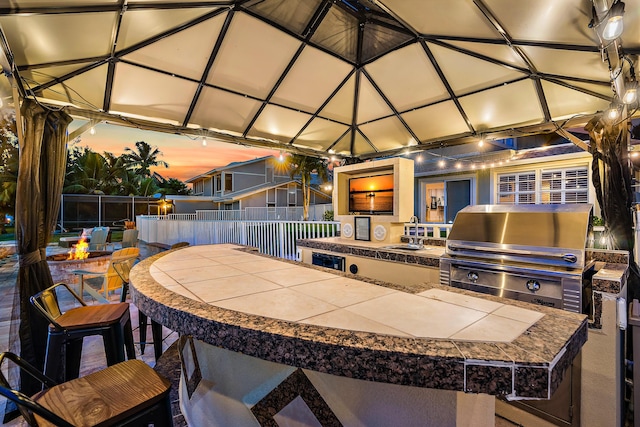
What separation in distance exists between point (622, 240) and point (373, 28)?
3.95 m

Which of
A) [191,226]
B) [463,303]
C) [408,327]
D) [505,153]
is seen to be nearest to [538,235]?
[463,303]

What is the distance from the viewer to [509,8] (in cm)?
256

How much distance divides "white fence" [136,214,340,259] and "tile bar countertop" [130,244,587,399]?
4.54 metres

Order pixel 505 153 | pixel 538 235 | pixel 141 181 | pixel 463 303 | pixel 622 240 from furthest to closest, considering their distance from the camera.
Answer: pixel 141 181 → pixel 505 153 → pixel 622 240 → pixel 538 235 → pixel 463 303

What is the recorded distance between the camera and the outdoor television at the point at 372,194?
378 cm

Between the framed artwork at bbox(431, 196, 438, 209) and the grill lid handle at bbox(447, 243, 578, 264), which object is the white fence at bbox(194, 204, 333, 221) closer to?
the framed artwork at bbox(431, 196, 438, 209)

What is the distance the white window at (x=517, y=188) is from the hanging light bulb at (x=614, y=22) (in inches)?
297

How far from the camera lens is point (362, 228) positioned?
3947mm

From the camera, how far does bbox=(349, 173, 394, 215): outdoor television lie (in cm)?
378

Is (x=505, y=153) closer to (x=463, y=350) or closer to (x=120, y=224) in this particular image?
(x=463, y=350)

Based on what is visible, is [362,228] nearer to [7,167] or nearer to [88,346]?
[88,346]

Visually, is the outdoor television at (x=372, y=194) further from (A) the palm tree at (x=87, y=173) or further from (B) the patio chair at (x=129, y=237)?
(A) the palm tree at (x=87, y=173)

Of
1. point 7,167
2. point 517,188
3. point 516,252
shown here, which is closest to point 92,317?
point 516,252

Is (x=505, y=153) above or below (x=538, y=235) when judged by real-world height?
above
